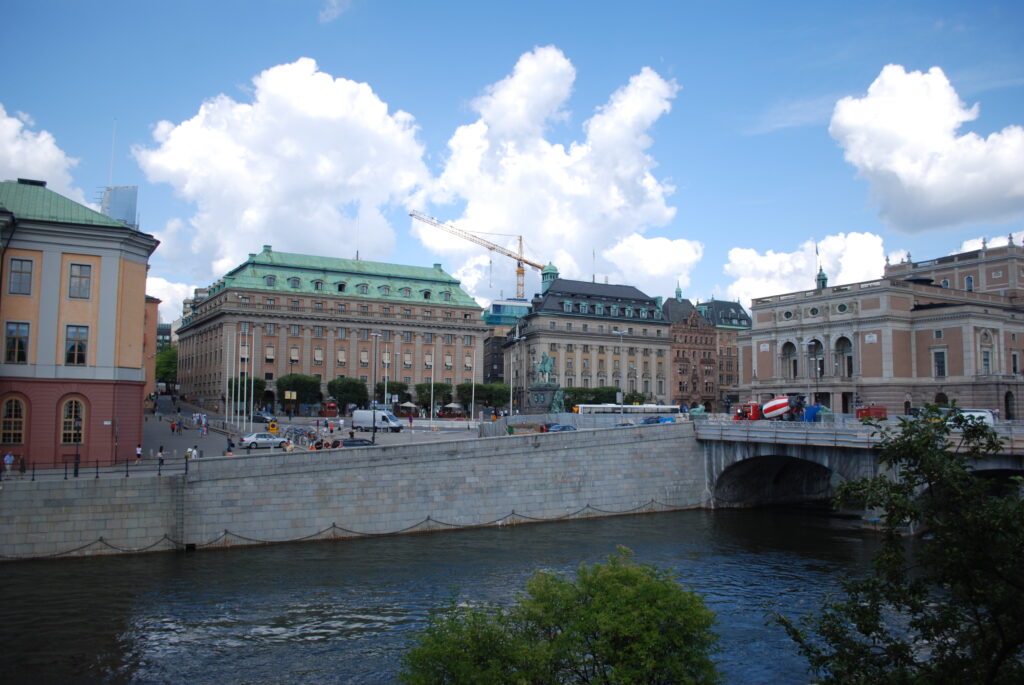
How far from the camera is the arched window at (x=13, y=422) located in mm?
45438

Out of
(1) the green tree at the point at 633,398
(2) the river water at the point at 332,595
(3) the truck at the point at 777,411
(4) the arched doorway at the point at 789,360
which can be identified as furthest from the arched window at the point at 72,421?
(1) the green tree at the point at 633,398

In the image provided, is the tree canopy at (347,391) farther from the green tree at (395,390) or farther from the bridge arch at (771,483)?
the bridge arch at (771,483)

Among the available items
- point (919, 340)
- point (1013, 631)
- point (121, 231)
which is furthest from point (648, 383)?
point (1013, 631)

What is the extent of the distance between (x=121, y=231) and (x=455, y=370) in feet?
297

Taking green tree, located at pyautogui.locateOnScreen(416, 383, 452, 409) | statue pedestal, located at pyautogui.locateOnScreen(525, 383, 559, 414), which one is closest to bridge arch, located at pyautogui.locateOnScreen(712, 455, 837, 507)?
statue pedestal, located at pyautogui.locateOnScreen(525, 383, 559, 414)

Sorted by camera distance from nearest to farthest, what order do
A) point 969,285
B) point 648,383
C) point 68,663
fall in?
point 68,663, point 969,285, point 648,383

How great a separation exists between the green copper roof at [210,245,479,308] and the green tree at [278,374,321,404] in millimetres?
15335

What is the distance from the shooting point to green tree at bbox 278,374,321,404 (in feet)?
391

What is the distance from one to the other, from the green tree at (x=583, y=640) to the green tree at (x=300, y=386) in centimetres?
10705

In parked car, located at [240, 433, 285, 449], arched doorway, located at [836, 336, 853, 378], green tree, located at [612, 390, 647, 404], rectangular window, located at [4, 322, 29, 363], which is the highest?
arched doorway, located at [836, 336, 853, 378]

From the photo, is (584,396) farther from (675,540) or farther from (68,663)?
(68,663)

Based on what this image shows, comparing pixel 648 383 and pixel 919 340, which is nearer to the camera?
pixel 919 340

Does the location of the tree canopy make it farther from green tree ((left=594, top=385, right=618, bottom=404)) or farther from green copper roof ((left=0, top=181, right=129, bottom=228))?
green copper roof ((left=0, top=181, right=129, bottom=228))

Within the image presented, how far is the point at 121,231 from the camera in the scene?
48.6 metres
